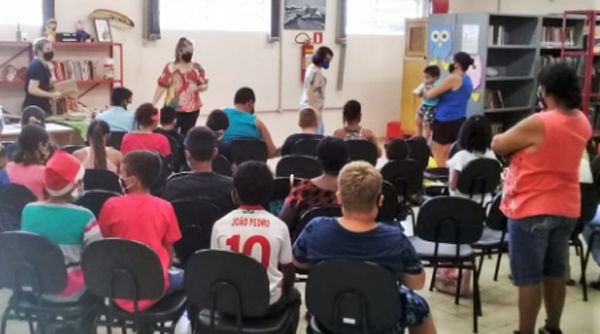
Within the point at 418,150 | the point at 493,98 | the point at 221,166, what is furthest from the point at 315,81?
the point at 493,98

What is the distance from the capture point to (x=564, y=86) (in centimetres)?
310

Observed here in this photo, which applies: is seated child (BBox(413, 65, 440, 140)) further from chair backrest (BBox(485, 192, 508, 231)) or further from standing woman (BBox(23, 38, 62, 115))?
standing woman (BBox(23, 38, 62, 115))

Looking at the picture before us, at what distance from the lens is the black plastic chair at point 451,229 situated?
11.6 ft

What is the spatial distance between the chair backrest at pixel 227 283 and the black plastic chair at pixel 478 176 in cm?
217

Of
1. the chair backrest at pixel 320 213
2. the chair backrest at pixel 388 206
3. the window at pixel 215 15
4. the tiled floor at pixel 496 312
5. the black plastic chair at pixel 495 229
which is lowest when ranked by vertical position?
the tiled floor at pixel 496 312

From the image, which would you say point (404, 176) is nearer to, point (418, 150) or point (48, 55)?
point (418, 150)

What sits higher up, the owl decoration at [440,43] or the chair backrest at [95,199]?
the owl decoration at [440,43]

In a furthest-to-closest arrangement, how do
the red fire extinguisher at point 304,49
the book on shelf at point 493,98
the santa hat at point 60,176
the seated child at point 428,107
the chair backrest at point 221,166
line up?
the red fire extinguisher at point 304,49 < the book on shelf at point 493,98 < the seated child at point 428,107 < the chair backrest at point 221,166 < the santa hat at point 60,176

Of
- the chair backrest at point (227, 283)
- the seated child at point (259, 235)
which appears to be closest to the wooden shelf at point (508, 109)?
the seated child at point (259, 235)

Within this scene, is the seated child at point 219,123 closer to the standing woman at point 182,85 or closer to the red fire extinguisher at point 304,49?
the standing woman at point 182,85

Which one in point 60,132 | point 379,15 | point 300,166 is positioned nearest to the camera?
point 300,166

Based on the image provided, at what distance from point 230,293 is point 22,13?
6.18 m

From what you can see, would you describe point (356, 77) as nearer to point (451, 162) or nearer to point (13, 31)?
point (13, 31)

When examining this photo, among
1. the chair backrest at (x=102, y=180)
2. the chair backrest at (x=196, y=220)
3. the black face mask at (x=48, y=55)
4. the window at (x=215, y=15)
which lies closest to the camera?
the chair backrest at (x=196, y=220)
